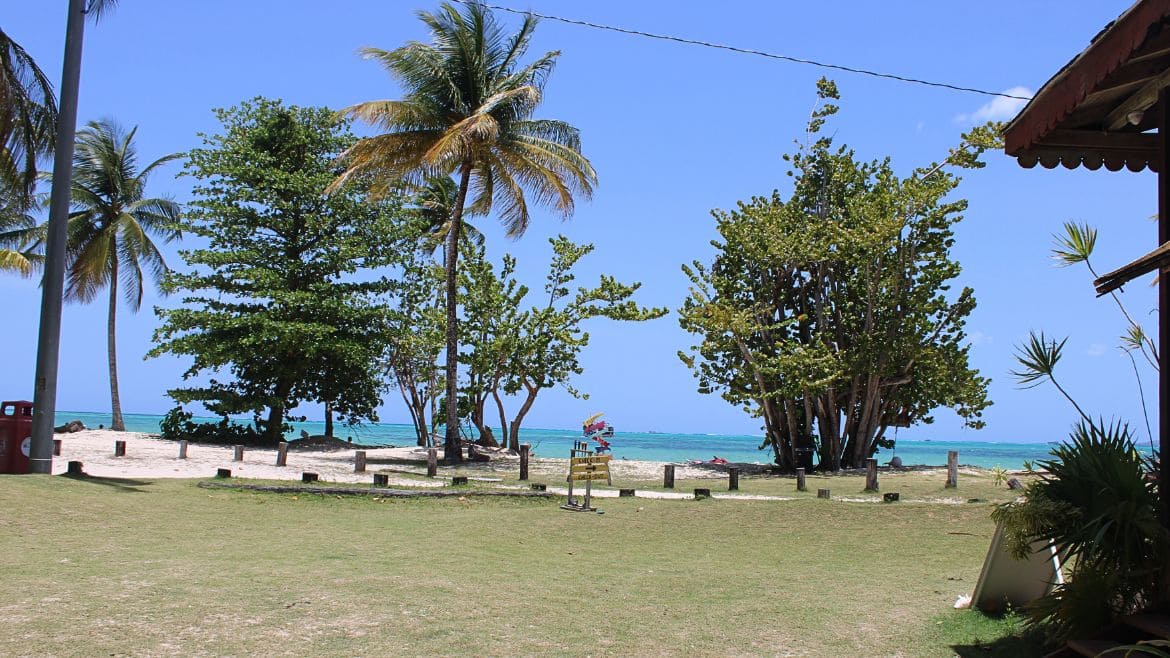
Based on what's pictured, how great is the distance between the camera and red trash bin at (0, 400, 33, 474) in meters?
14.7

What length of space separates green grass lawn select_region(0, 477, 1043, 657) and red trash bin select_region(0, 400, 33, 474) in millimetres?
1094

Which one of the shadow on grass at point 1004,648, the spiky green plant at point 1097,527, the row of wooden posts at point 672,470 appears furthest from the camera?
the row of wooden posts at point 672,470

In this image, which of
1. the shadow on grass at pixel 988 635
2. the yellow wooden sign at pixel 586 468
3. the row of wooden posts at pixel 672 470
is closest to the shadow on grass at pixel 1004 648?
the shadow on grass at pixel 988 635

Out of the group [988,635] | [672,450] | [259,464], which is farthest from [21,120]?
[672,450]

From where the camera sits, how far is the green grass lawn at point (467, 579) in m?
6.53

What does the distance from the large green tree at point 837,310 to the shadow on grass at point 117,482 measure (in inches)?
700

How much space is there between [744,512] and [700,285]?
16290 mm

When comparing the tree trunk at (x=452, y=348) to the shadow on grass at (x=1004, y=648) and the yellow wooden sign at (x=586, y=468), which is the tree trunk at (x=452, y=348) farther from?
the shadow on grass at (x=1004, y=648)

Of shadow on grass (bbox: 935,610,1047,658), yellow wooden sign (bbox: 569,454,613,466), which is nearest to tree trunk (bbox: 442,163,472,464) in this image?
yellow wooden sign (bbox: 569,454,613,466)

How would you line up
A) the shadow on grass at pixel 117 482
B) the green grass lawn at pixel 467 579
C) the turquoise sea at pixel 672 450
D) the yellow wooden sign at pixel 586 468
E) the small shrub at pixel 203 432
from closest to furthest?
the green grass lawn at pixel 467 579 < the shadow on grass at pixel 117 482 < the yellow wooden sign at pixel 586 468 < the small shrub at pixel 203 432 < the turquoise sea at pixel 672 450

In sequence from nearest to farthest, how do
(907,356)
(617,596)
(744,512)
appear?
(617,596) → (744,512) → (907,356)

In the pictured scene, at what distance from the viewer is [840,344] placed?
100 ft

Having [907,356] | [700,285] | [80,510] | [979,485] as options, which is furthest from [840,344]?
[80,510]

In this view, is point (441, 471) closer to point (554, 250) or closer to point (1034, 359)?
point (554, 250)
